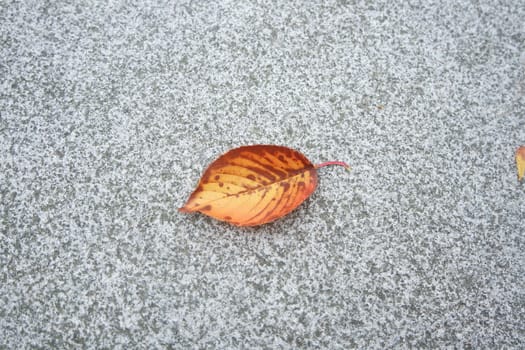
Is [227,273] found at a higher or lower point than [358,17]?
lower

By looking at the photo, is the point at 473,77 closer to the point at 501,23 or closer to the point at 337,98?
the point at 501,23

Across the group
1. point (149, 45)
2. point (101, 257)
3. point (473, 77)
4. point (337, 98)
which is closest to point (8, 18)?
point (149, 45)

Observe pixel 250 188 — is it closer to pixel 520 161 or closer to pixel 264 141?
pixel 264 141

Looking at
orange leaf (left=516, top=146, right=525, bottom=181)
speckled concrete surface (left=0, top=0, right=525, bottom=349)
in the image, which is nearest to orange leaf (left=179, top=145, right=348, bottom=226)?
speckled concrete surface (left=0, top=0, right=525, bottom=349)

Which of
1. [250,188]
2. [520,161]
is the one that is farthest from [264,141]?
[520,161]

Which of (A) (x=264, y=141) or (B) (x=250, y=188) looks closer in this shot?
(B) (x=250, y=188)
